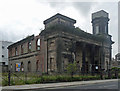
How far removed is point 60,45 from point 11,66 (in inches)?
1058

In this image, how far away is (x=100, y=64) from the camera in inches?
1854

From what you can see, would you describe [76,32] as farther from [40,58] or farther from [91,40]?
[40,58]

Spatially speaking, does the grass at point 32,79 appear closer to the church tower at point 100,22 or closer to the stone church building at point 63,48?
the stone church building at point 63,48

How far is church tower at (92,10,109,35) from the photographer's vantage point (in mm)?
50081

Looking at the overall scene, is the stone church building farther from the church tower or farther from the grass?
the grass

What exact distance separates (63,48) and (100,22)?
19926 millimetres

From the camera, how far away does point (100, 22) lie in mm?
50312

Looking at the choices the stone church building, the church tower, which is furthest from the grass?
the church tower

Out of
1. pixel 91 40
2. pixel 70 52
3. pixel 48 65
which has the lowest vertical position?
pixel 48 65

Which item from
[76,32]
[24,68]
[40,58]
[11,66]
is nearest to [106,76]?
[76,32]

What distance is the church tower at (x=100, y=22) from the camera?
5008 cm

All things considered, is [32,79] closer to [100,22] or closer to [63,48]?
[63,48]

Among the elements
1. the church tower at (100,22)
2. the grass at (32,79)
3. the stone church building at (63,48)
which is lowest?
the grass at (32,79)

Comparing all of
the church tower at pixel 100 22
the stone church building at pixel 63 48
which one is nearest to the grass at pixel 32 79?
the stone church building at pixel 63 48
